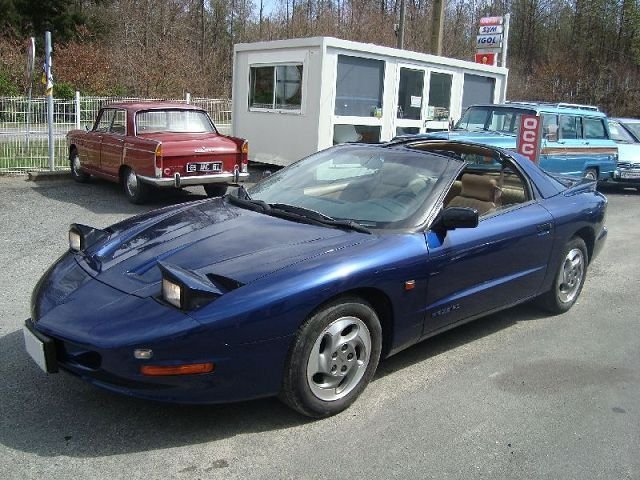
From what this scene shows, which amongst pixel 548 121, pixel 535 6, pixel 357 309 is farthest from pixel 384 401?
pixel 535 6

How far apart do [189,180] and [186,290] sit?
6.79 m

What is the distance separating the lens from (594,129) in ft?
43.0

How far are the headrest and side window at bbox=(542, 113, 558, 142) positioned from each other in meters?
7.35

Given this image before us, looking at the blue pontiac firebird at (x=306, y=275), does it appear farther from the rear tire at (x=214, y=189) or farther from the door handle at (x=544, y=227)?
the rear tire at (x=214, y=189)

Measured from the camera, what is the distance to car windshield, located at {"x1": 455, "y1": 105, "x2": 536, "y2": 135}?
11336 millimetres

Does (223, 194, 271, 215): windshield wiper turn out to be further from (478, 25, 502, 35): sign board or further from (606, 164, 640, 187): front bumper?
(478, 25, 502, 35): sign board

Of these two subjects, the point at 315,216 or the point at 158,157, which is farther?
the point at 158,157

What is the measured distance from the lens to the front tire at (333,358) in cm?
319

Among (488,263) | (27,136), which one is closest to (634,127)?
(488,263)

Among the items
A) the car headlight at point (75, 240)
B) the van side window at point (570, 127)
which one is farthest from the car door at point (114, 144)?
the van side window at point (570, 127)

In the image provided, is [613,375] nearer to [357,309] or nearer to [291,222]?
[357,309]

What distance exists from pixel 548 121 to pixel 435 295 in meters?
9.10

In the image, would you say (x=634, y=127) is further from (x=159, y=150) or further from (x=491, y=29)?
(x=159, y=150)

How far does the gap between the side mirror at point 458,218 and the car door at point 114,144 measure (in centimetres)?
736
